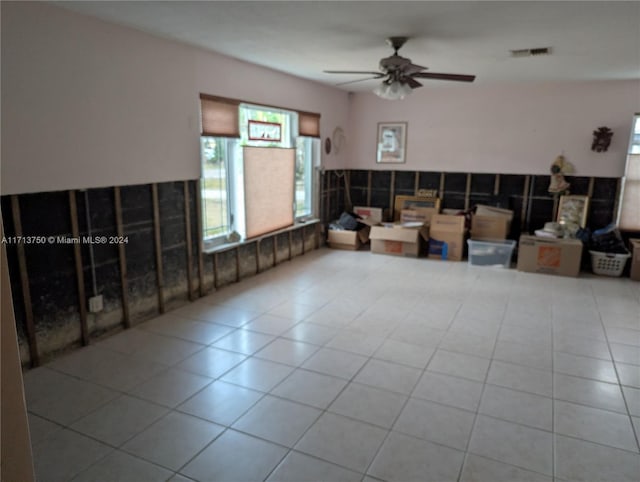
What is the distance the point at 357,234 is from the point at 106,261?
407cm

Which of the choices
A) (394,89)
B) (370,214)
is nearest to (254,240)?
(394,89)

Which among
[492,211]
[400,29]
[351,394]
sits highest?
[400,29]

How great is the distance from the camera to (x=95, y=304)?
354cm

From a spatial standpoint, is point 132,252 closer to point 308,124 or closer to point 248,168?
point 248,168

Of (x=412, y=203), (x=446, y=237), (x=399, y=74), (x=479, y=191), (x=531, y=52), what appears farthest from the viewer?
(x=412, y=203)

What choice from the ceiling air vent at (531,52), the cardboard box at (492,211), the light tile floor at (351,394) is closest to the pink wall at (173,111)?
the cardboard box at (492,211)

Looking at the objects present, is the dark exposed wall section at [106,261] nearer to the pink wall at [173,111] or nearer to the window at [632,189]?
the pink wall at [173,111]

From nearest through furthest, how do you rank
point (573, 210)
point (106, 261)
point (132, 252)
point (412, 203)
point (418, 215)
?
1. point (106, 261)
2. point (132, 252)
3. point (573, 210)
4. point (418, 215)
5. point (412, 203)

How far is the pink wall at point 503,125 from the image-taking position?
6.02 m

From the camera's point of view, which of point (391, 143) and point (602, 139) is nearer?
point (602, 139)

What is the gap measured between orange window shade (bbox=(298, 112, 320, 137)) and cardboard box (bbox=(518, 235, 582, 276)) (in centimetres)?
325

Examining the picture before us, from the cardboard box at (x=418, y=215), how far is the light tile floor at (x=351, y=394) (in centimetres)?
249

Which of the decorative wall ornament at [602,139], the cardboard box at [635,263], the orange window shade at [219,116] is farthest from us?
the decorative wall ornament at [602,139]

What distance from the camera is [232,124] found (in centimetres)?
475
